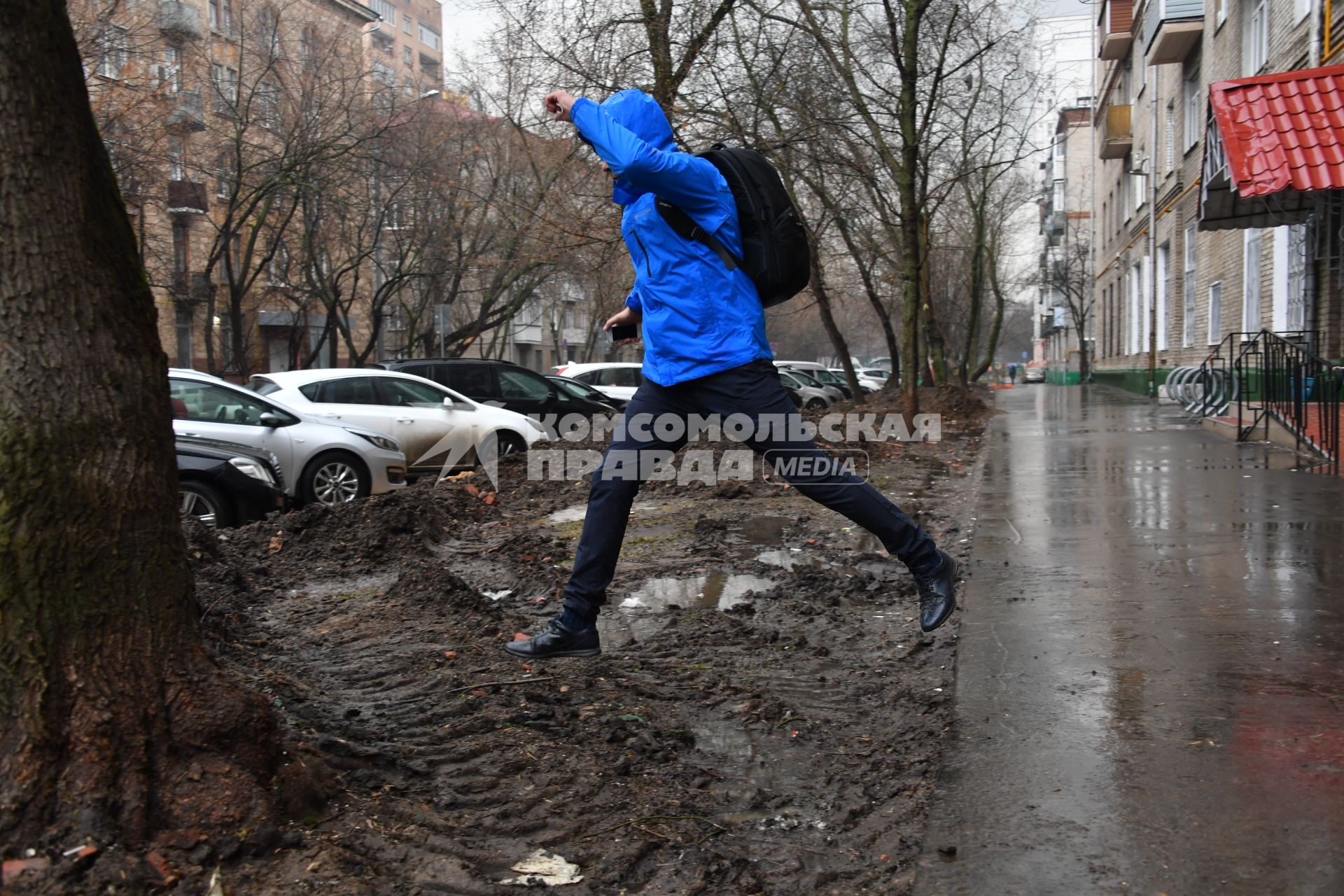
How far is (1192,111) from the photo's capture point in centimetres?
2506

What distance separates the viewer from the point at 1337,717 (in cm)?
355

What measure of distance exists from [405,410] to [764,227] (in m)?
10.7

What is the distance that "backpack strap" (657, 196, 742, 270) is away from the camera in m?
3.82

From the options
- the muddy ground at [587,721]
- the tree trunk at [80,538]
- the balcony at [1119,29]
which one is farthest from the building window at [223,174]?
the balcony at [1119,29]

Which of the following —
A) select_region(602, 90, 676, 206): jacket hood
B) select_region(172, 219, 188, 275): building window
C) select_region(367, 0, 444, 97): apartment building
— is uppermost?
select_region(367, 0, 444, 97): apartment building

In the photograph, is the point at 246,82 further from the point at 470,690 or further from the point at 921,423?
the point at 470,690

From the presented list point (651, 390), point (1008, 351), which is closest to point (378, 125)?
point (651, 390)

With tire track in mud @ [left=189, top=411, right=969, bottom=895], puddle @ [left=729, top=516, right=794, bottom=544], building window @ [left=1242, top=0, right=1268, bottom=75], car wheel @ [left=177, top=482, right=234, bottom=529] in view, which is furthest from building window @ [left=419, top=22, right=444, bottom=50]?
tire track in mud @ [left=189, top=411, right=969, bottom=895]

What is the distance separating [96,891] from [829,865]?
5.22ft

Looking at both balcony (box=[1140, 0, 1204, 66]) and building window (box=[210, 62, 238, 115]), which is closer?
balcony (box=[1140, 0, 1204, 66])

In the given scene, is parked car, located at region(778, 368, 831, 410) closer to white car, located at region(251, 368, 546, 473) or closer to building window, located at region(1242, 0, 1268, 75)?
building window, located at region(1242, 0, 1268, 75)

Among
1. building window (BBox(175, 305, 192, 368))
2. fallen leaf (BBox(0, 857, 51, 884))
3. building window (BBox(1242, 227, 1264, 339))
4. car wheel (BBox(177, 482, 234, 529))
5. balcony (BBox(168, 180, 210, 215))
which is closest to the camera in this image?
fallen leaf (BBox(0, 857, 51, 884))

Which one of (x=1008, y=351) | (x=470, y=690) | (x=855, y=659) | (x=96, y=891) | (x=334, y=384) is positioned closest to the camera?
(x=96, y=891)

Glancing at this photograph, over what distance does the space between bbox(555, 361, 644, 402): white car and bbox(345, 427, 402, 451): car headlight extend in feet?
40.7
